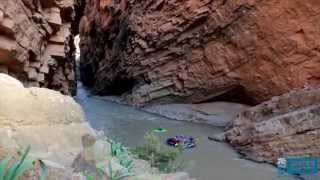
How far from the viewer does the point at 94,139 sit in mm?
3768

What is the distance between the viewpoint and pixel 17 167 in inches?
95.2

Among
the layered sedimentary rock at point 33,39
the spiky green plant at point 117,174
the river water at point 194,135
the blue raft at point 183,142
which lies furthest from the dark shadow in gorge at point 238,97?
the spiky green plant at point 117,174

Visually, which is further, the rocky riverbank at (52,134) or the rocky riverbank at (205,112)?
the rocky riverbank at (205,112)

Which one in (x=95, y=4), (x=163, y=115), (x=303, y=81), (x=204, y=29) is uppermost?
(x=95, y=4)

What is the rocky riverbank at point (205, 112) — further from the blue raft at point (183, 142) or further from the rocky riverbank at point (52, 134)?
the rocky riverbank at point (52, 134)

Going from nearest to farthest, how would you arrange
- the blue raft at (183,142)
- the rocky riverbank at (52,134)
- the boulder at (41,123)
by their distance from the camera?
1. the rocky riverbank at (52,134)
2. the boulder at (41,123)
3. the blue raft at (183,142)

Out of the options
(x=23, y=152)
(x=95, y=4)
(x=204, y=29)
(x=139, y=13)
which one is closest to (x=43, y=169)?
(x=23, y=152)

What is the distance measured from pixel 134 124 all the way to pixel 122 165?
10.2m

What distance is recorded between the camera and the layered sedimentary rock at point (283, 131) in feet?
28.7

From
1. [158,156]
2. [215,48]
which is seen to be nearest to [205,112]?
[215,48]

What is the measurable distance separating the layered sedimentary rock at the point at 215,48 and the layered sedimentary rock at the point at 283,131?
9.24 feet

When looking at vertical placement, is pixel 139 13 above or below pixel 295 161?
above

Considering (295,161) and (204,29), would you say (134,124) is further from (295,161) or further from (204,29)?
(295,161)

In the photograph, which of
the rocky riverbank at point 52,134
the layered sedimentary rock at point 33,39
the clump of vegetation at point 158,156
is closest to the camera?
the rocky riverbank at point 52,134
